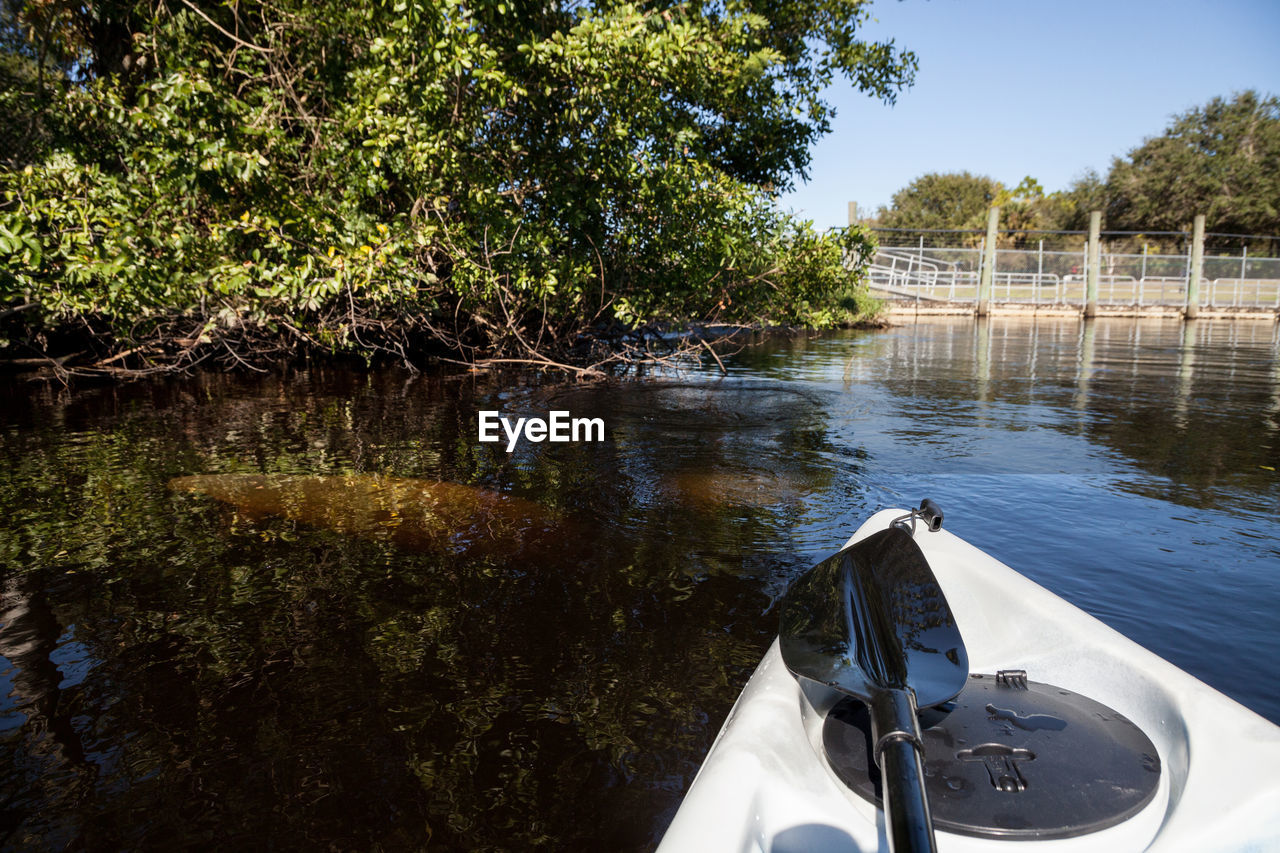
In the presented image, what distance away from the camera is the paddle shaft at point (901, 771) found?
1.23 metres

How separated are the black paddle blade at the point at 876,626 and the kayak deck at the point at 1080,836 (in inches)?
4.3

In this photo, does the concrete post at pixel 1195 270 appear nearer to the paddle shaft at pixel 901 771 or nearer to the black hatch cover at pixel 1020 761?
the black hatch cover at pixel 1020 761

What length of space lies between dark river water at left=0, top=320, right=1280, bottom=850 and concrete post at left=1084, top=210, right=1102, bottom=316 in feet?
58.5

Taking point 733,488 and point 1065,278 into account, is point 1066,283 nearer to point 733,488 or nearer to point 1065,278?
point 1065,278

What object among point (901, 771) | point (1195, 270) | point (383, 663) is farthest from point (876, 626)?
point (1195, 270)

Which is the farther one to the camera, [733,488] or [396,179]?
[396,179]

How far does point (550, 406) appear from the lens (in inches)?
344

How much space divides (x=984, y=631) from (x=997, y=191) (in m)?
59.6

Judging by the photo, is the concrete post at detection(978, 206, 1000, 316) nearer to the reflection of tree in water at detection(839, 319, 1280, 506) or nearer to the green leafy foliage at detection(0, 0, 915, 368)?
the reflection of tree in water at detection(839, 319, 1280, 506)

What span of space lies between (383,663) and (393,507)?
2084 mm

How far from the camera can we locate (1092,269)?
24.5 metres

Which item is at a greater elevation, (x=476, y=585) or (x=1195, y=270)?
(x=1195, y=270)

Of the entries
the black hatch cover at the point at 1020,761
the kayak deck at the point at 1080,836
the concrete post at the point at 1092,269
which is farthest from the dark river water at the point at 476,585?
the concrete post at the point at 1092,269

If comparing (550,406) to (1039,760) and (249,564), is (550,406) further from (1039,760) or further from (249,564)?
(1039,760)
